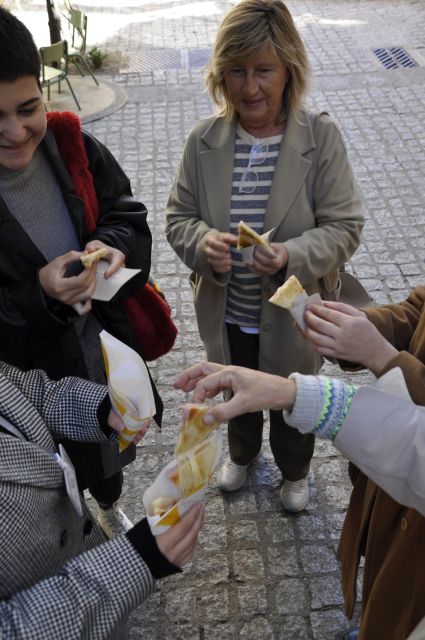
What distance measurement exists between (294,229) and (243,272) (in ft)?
1.04

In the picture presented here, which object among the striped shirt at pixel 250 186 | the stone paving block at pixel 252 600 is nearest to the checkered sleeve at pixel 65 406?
the striped shirt at pixel 250 186

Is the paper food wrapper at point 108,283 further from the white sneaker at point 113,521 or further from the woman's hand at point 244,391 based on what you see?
the white sneaker at point 113,521

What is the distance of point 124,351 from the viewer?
2.15 metres

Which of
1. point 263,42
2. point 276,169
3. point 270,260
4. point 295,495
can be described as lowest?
point 295,495

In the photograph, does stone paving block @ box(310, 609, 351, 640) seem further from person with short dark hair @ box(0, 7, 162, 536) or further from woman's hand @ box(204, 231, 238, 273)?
woman's hand @ box(204, 231, 238, 273)

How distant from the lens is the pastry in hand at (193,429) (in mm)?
1991

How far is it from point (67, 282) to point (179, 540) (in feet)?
3.69

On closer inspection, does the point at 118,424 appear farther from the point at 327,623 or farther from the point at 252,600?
the point at 327,623

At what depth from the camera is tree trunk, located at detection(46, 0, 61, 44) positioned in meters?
9.33

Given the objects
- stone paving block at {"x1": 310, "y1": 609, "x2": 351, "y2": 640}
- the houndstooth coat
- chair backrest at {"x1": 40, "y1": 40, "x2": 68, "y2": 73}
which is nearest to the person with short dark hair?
the houndstooth coat

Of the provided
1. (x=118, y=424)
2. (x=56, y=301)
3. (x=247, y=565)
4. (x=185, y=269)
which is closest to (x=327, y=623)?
(x=247, y=565)

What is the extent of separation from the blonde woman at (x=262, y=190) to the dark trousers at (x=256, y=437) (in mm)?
88

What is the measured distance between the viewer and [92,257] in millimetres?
2529

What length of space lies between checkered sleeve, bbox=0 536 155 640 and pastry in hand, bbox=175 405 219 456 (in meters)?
0.34
